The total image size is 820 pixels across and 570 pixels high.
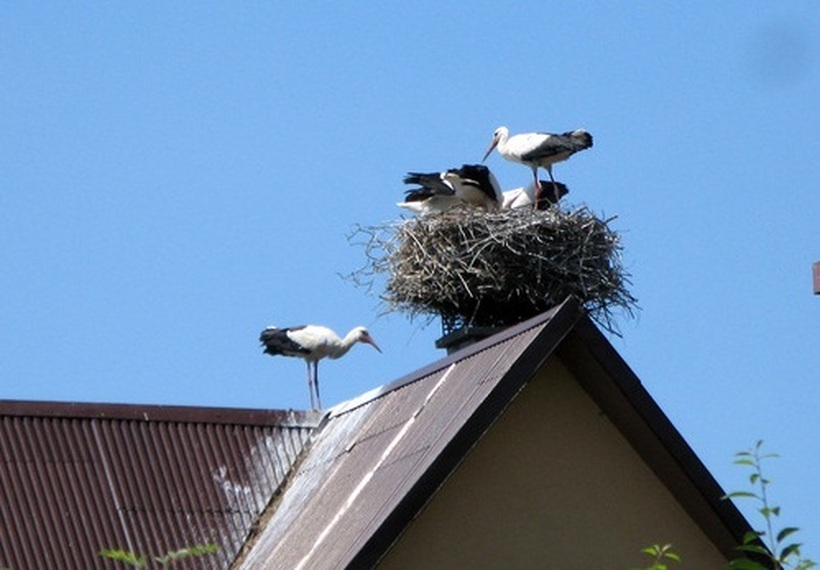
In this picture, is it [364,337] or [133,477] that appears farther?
[364,337]

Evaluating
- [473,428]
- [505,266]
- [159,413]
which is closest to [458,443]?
[473,428]

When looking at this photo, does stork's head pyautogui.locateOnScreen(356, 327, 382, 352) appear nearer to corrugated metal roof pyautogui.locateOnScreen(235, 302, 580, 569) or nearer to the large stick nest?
the large stick nest

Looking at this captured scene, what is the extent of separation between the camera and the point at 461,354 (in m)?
9.48

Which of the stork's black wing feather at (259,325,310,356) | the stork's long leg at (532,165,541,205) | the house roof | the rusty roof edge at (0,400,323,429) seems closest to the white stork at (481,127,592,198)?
the stork's long leg at (532,165,541,205)

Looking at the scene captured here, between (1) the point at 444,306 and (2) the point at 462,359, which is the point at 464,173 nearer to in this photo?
(1) the point at 444,306

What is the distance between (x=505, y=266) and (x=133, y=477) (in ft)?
16.9

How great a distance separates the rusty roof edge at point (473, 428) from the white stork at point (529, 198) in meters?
7.44

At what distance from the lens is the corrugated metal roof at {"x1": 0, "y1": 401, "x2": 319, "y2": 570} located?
1002 cm

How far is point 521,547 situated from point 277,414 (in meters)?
2.86

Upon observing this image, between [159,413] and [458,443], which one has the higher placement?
[159,413]

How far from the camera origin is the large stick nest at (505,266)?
15039 mm

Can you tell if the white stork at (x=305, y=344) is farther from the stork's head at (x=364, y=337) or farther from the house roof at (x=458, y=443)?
the house roof at (x=458, y=443)

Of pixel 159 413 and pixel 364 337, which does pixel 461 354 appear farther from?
pixel 364 337

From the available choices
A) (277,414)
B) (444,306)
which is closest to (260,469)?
(277,414)
